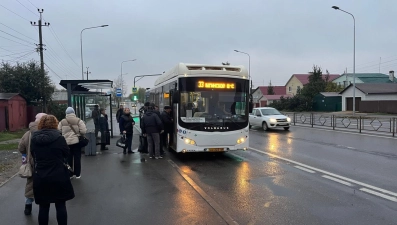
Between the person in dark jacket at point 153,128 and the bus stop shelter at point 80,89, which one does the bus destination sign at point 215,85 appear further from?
the bus stop shelter at point 80,89

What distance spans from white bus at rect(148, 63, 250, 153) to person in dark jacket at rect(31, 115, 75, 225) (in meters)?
6.26

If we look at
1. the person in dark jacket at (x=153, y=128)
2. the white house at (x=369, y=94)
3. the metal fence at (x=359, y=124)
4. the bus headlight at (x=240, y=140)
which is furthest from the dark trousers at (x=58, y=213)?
the white house at (x=369, y=94)

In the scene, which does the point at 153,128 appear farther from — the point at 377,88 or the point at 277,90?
the point at 277,90

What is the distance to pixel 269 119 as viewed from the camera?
22766 millimetres

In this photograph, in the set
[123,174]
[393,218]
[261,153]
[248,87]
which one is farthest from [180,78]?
[393,218]

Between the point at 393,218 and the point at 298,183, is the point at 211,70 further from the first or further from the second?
the point at 393,218

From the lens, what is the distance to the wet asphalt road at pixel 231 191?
5.61 m

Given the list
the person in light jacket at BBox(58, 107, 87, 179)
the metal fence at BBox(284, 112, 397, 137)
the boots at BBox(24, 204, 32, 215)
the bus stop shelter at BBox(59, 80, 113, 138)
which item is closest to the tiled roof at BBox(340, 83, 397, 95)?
the metal fence at BBox(284, 112, 397, 137)

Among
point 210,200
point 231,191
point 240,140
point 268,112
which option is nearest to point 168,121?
point 240,140

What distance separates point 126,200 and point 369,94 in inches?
1978

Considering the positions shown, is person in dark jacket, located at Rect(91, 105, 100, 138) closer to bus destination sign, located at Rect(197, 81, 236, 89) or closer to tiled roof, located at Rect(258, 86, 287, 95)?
bus destination sign, located at Rect(197, 81, 236, 89)

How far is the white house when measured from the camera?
48.5 m

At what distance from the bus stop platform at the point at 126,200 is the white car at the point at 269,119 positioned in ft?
46.0

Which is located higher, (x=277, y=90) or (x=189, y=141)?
(x=277, y=90)
